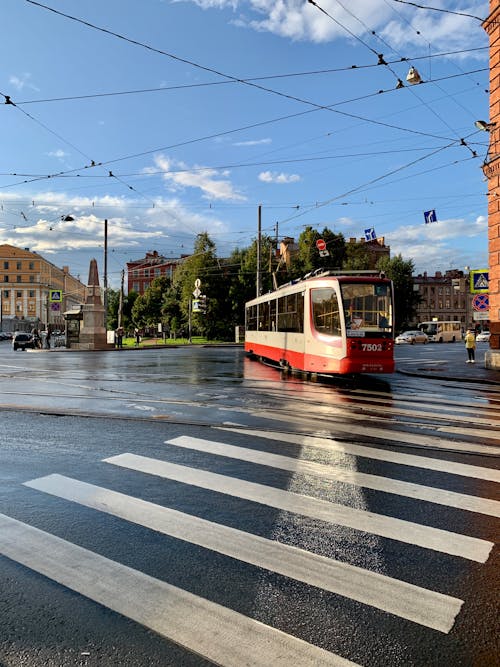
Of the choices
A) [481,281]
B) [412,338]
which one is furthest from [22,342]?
[412,338]

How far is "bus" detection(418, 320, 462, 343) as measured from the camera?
64.3 metres

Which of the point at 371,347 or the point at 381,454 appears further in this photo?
the point at 371,347

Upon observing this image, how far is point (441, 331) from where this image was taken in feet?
212

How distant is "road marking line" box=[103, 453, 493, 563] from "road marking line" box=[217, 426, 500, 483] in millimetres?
1842

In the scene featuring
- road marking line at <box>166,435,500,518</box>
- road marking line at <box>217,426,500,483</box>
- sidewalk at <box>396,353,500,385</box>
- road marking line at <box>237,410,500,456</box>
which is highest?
road marking line at <box>166,435,500,518</box>

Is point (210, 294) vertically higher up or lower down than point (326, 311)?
higher up

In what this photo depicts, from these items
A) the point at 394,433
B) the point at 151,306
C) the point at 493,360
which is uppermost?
the point at 151,306

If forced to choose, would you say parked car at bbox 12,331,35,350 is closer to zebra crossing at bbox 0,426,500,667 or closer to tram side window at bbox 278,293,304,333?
tram side window at bbox 278,293,304,333

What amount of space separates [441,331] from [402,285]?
9.71 meters

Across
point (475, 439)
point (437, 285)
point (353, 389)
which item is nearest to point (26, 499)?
point (475, 439)

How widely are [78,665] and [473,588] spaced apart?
2.32m

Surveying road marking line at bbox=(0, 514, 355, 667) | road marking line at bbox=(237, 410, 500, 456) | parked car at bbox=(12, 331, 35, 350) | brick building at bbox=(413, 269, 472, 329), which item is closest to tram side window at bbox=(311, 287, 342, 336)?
road marking line at bbox=(237, 410, 500, 456)

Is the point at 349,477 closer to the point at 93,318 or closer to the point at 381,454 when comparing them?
the point at 381,454

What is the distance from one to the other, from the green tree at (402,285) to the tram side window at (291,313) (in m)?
52.8
